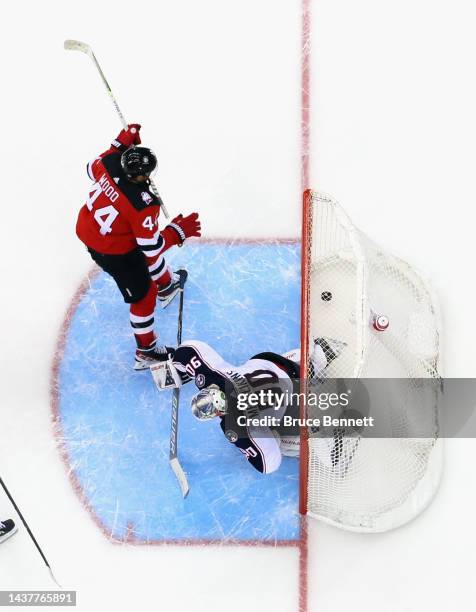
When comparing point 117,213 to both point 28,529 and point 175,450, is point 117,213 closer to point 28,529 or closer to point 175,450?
point 175,450

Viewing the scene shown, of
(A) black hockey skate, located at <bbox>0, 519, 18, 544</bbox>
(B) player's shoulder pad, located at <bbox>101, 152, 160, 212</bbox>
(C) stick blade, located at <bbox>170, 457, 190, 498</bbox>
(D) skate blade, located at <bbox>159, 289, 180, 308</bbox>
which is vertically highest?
(B) player's shoulder pad, located at <bbox>101, 152, 160, 212</bbox>

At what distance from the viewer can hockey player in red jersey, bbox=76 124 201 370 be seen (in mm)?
3256

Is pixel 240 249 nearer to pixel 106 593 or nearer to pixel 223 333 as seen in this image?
pixel 223 333

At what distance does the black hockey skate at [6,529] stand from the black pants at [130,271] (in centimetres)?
132

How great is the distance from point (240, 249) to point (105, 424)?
1.24 meters

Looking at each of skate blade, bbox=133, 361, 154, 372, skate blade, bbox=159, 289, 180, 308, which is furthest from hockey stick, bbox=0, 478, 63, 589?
skate blade, bbox=159, 289, 180, 308

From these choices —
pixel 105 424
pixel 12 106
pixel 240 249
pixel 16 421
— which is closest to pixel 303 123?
pixel 240 249

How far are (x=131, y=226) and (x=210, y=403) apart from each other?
3.02 ft

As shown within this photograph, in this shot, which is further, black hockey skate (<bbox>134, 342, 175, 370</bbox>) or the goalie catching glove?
black hockey skate (<bbox>134, 342, 175, 370</bbox>)

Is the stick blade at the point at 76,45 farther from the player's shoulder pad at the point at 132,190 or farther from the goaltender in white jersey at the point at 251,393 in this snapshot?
the goaltender in white jersey at the point at 251,393

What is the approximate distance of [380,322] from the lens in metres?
3.42

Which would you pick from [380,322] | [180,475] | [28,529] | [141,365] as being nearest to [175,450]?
[180,475]

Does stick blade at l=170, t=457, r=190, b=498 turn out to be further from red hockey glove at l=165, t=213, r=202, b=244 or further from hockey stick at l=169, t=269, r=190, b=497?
red hockey glove at l=165, t=213, r=202, b=244

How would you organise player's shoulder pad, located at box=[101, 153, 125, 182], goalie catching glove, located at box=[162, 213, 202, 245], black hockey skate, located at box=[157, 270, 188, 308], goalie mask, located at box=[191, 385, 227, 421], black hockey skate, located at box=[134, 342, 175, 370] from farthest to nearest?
black hockey skate, located at box=[157, 270, 188, 308] < black hockey skate, located at box=[134, 342, 175, 370] < goalie catching glove, located at box=[162, 213, 202, 245] < player's shoulder pad, located at box=[101, 153, 125, 182] < goalie mask, located at box=[191, 385, 227, 421]
